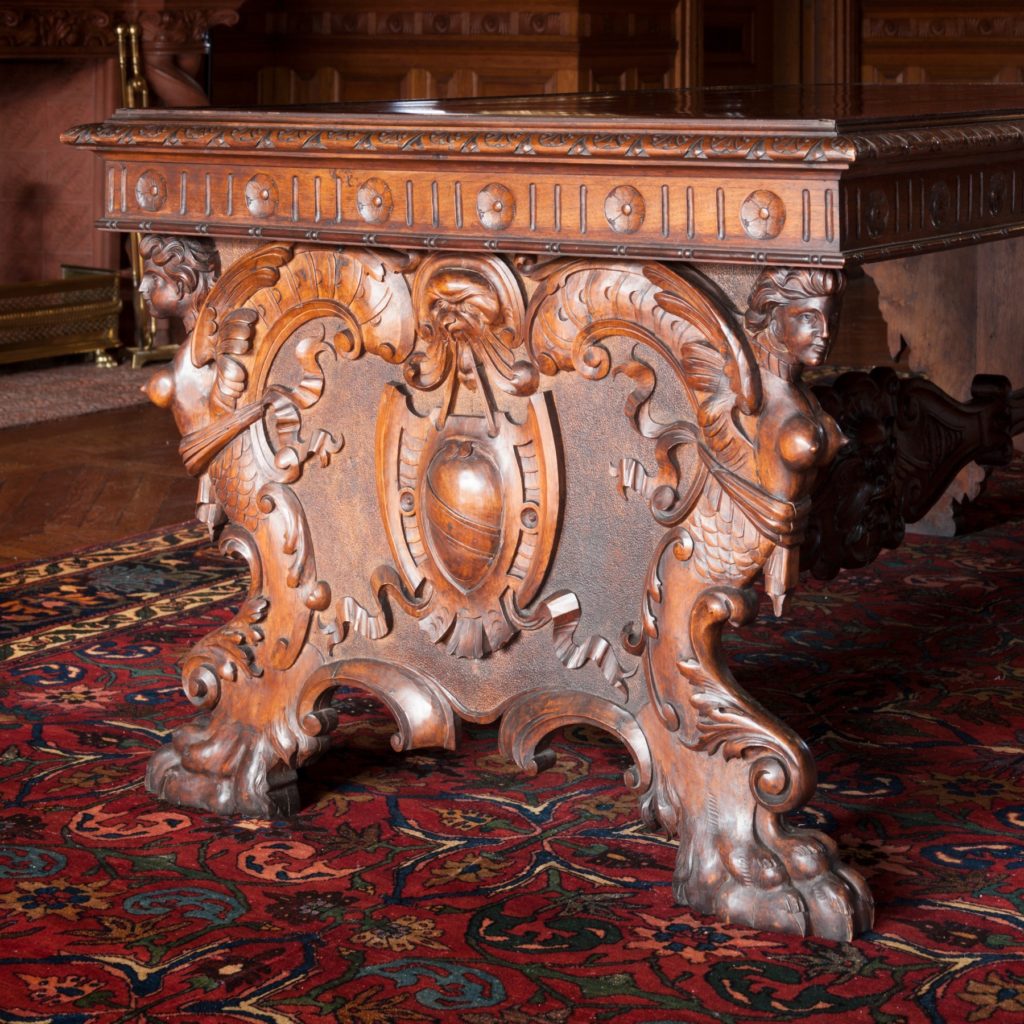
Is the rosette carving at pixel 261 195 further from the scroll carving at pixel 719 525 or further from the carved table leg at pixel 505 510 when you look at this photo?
the scroll carving at pixel 719 525

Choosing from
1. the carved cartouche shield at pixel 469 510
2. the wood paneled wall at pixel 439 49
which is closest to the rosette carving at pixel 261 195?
the carved cartouche shield at pixel 469 510

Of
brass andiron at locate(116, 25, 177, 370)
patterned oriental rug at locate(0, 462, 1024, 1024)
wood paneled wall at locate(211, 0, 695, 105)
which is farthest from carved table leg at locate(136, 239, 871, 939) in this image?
wood paneled wall at locate(211, 0, 695, 105)

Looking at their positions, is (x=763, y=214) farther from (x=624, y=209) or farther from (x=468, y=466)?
(x=468, y=466)

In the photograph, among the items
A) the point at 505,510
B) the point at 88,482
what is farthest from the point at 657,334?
the point at 88,482

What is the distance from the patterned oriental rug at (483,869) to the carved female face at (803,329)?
69 cm

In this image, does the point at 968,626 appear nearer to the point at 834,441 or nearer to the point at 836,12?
the point at 834,441

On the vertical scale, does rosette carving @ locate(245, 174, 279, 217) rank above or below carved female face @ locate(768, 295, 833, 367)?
above

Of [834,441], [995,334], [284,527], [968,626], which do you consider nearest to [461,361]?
[284,527]

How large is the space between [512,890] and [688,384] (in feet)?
2.21

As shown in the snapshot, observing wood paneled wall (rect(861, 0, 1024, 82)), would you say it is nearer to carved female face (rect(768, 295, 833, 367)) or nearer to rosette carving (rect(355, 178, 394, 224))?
rosette carving (rect(355, 178, 394, 224))

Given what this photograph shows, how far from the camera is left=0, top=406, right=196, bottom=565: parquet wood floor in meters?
4.48

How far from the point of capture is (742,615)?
87.6 inches

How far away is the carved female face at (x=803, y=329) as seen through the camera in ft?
6.81

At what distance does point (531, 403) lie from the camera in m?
2.38
